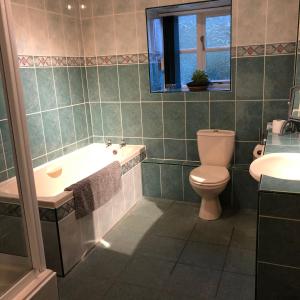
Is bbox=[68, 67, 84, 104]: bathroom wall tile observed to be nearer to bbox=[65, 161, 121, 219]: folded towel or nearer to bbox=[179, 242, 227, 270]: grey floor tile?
bbox=[65, 161, 121, 219]: folded towel

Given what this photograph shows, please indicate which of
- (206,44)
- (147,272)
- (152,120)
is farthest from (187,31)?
(147,272)

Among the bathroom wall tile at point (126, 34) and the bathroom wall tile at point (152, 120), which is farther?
the bathroom wall tile at point (152, 120)

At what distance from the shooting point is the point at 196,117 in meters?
3.39

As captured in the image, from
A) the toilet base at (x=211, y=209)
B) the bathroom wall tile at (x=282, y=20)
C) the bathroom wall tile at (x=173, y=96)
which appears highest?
the bathroom wall tile at (x=282, y=20)

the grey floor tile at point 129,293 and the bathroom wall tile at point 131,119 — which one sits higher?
the bathroom wall tile at point 131,119

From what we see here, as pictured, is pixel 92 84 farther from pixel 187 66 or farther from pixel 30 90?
pixel 187 66

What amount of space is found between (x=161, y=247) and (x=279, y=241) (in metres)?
1.34

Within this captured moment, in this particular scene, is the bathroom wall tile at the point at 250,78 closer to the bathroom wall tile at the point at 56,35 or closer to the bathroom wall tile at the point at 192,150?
the bathroom wall tile at the point at 192,150

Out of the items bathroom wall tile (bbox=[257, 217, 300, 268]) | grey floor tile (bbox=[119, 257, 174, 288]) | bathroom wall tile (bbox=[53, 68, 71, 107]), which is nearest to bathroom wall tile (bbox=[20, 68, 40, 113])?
bathroom wall tile (bbox=[53, 68, 71, 107])

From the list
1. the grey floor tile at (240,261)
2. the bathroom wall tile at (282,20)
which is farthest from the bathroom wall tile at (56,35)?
the grey floor tile at (240,261)

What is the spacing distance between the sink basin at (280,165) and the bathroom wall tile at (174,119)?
4.95 feet

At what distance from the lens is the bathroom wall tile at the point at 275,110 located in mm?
3076

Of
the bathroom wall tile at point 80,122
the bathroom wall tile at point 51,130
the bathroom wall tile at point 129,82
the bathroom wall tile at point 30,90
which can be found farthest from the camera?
the bathroom wall tile at point 80,122

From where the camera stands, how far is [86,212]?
8.32ft
